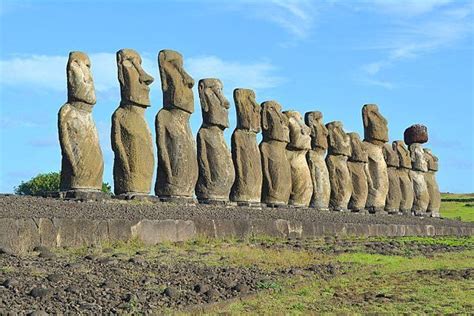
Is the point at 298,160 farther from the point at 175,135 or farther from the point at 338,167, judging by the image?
the point at 175,135

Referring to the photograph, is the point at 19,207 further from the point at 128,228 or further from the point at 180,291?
the point at 180,291

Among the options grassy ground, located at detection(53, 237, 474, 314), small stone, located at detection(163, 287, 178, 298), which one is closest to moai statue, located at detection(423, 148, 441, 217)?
grassy ground, located at detection(53, 237, 474, 314)

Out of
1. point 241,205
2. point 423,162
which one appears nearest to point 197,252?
point 241,205

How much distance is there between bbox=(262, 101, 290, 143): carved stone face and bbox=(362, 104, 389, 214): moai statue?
6.14 metres

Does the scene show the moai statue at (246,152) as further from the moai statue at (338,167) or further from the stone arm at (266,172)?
the moai statue at (338,167)

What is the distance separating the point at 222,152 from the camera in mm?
16891

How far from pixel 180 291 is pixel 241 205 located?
10.8m

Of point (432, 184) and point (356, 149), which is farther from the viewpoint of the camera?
point (432, 184)

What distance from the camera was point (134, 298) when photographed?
6441mm

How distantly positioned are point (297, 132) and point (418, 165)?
9771 mm

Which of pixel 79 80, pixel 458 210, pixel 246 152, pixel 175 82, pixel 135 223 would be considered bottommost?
pixel 135 223

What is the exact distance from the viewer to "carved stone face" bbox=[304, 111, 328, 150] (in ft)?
73.2

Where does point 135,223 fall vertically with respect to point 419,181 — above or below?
below

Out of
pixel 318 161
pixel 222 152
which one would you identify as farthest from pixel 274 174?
pixel 318 161
